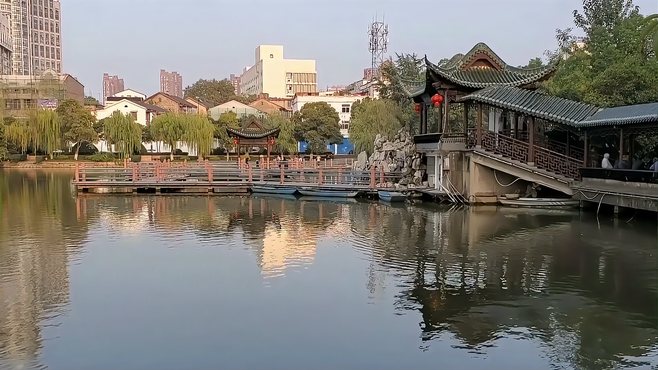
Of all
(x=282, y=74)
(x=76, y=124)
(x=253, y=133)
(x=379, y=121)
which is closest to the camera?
(x=253, y=133)

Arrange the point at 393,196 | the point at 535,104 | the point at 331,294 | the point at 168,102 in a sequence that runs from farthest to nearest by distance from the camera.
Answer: the point at 168,102 < the point at 393,196 < the point at 535,104 < the point at 331,294

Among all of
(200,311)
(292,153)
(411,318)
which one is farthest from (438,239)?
(292,153)

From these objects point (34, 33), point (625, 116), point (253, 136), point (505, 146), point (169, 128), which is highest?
point (34, 33)

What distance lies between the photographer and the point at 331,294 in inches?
320

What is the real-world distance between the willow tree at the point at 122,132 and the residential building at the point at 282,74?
1818 inches

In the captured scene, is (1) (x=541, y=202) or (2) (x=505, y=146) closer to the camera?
(1) (x=541, y=202)

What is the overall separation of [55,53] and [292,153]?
182 ft

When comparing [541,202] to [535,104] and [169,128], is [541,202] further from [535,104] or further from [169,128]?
[169,128]

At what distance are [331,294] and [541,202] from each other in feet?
33.1

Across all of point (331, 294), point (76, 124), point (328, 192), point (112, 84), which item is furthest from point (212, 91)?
point (112, 84)

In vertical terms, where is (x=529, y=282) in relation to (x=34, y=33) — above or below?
below

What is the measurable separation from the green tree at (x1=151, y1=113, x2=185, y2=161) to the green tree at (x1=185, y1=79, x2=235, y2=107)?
3709cm

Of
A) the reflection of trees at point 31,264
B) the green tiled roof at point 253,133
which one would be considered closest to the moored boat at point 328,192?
the reflection of trees at point 31,264

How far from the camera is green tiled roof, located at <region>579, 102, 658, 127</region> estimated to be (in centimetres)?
1271
